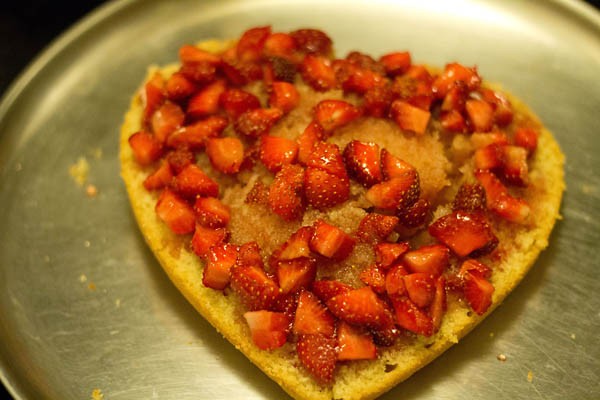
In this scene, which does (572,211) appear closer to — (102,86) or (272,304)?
(272,304)

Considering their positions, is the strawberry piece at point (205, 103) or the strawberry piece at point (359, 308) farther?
the strawberry piece at point (205, 103)

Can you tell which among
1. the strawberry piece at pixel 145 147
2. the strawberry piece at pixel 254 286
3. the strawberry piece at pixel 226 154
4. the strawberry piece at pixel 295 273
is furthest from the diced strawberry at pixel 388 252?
the strawberry piece at pixel 145 147

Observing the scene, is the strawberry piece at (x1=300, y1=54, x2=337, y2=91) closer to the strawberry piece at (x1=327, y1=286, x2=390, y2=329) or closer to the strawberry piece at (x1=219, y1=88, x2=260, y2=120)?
the strawberry piece at (x1=219, y1=88, x2=260, y2=120)

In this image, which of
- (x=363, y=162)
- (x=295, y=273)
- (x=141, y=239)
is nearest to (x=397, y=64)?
(x=363, y=162)

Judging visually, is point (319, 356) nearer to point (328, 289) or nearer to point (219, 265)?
point (328, 289)

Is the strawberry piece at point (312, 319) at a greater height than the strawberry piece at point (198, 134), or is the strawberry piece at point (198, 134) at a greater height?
the strawberry piece at point (312, 319)

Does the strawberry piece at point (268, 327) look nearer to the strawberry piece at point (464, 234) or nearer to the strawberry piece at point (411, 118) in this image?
the strawberry piece at point (464, 234)
